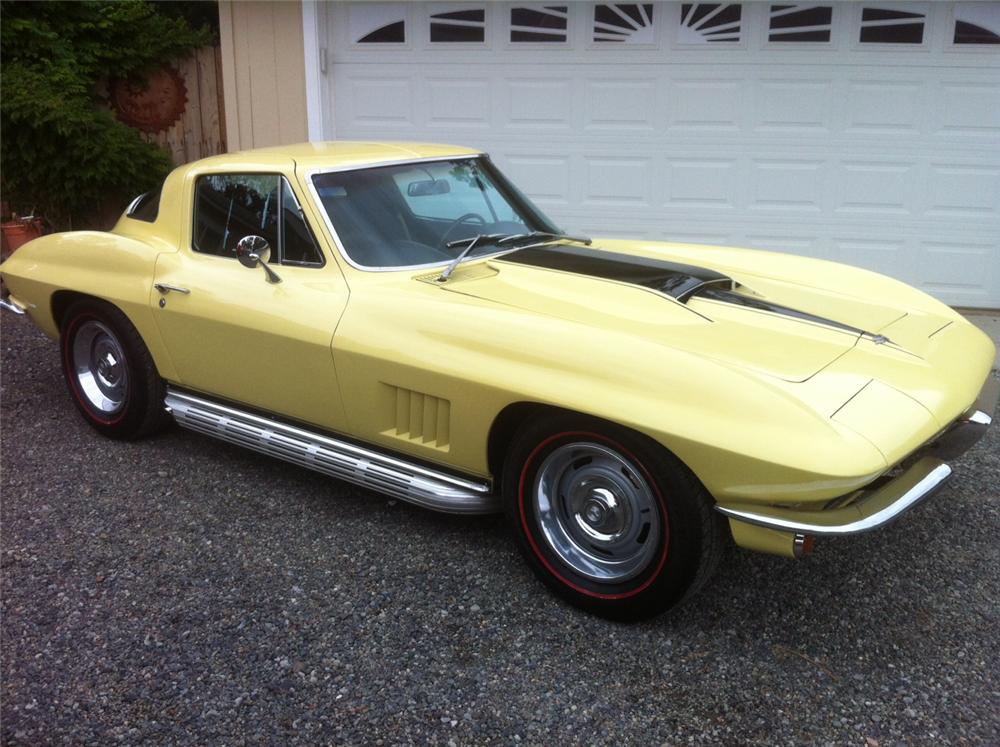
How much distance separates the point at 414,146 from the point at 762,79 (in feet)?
12.8

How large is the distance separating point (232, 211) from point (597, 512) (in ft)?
7.32

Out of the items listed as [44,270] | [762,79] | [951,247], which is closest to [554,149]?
[762,79]

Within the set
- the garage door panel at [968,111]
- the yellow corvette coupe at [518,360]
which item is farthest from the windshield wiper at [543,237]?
the garage door panel at [968,111]

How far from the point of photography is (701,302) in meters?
3.39

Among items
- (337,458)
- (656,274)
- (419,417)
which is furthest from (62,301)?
(656,274)

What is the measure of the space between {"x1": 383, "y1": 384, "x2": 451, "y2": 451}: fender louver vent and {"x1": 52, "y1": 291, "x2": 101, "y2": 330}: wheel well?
205cm

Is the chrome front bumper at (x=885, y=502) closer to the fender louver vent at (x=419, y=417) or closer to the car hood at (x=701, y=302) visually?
the car hood at (x=701, y=302)

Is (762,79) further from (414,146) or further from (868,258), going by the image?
(414,146)

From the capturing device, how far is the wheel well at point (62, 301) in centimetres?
463

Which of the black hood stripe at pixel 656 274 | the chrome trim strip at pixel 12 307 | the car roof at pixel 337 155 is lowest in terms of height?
the chrome trim strip at pixel 12 307

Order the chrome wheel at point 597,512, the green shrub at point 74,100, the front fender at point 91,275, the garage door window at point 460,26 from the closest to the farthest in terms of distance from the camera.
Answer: the chrome wheel at point 597,512
the front fender at point 91,275
the garage door window at point 460,26
the green shrub at point 74,100

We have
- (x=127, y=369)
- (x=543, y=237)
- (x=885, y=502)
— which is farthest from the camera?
(x=127, y=369)

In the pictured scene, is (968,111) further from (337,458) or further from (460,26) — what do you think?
(337,458)

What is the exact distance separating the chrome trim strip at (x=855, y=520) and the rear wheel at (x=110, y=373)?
116 inches
